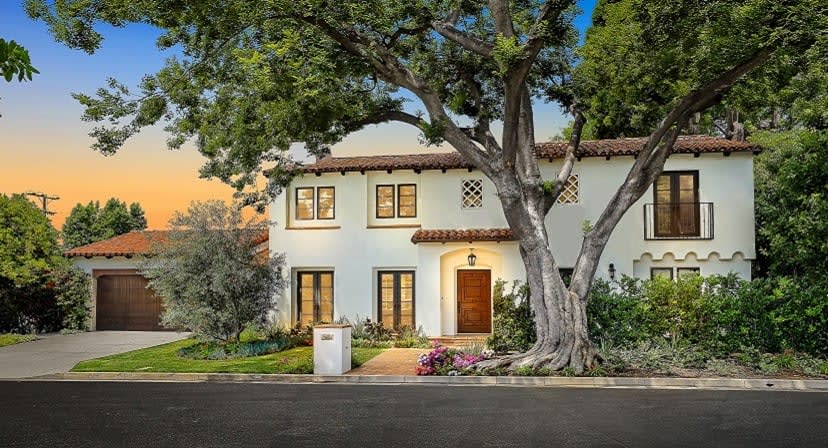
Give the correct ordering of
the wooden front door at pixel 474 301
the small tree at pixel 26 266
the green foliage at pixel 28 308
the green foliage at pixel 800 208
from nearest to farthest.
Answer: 1. the green foliage at pixel 800 208
2. the wooden front door at pixel 474 301
3. the small tree at pixel 26 266
4. the green foliage at pixel 28 308

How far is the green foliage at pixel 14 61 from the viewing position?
164 inches

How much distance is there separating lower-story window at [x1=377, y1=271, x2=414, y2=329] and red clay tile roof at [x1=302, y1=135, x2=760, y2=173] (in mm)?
3368

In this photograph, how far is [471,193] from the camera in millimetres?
21781

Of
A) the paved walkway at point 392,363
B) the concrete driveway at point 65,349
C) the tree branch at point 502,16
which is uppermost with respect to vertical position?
the tree branch at point 502,16

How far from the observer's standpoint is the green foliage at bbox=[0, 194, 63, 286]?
72.2 ft

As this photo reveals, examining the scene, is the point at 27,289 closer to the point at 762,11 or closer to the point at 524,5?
the point at 524,5

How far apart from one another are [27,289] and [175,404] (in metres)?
15.1

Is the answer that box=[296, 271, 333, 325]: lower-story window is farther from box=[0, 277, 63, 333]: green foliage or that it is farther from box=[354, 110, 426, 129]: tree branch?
box=[0, 277, 63, 333]: green foliage

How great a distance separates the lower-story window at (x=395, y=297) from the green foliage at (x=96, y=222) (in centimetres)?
2841

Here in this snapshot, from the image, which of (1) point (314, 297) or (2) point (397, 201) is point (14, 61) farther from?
(1) point (314, 297)

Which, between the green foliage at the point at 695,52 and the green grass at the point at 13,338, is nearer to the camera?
the green foliage at the point at 695,52

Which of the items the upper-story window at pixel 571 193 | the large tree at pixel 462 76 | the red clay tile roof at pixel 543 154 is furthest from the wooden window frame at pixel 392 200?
the upper-story window at pixel 571 193

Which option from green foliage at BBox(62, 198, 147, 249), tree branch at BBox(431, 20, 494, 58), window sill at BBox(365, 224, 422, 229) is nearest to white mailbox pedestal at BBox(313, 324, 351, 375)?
tree branch at BBox(431, 20, 494, 58)

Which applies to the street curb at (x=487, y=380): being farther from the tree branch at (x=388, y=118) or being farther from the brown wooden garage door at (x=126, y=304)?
the brown wooden garage door at (x=126, y=304)
